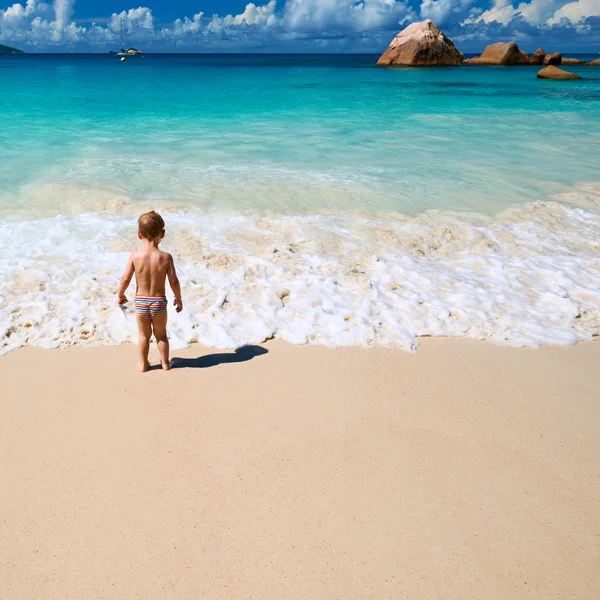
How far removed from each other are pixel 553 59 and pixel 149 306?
238 feet

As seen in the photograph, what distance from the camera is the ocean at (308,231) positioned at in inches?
188

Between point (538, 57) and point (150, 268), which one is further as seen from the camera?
point (538, 57)

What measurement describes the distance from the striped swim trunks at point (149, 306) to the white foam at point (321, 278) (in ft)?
2.21

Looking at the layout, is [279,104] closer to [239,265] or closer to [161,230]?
[239,265]

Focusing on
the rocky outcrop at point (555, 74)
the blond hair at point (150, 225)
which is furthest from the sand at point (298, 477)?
the rocky outcrop at point (555, 74)

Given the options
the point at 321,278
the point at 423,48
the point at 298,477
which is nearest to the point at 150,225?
the point at 298,477

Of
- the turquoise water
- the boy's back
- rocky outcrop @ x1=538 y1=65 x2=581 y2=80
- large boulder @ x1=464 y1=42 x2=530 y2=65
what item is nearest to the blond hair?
the boy's back

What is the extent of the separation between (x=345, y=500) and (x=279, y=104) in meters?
22.8

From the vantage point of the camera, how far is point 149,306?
146 inches

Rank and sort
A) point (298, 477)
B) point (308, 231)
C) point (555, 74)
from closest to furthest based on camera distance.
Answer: point (298, 477), point (308, 231), point (555, 74)

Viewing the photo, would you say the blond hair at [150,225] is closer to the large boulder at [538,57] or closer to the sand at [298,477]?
the sand at [298,477]

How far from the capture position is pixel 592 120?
1930cm

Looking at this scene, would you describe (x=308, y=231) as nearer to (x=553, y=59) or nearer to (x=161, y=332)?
(x=161, y=332)

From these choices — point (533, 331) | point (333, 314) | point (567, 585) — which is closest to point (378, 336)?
point (333, 314)
